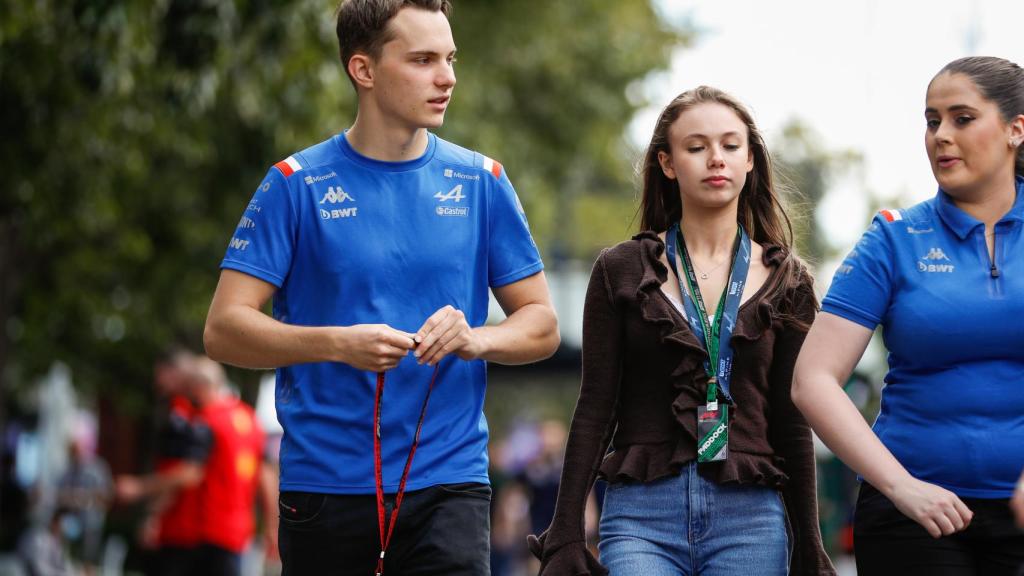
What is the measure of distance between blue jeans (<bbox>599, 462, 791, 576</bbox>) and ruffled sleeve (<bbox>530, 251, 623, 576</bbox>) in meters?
0.14

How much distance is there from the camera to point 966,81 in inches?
179

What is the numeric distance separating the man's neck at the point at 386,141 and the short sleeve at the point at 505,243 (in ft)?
0.89

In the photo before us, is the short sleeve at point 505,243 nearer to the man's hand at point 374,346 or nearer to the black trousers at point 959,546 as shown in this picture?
the man's hand at point 374,346

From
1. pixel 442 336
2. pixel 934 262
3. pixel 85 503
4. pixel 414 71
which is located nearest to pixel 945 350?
pixel 934 262

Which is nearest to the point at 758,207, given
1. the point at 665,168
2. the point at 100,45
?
the point at 665,168

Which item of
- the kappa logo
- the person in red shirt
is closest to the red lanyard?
the kappa logo

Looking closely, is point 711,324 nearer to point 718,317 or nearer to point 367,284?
point 718,317

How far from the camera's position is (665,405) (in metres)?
4.95

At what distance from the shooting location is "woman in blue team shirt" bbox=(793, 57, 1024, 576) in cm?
441

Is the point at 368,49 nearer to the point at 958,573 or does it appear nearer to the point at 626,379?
the point at 626,379

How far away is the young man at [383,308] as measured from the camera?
4.73m

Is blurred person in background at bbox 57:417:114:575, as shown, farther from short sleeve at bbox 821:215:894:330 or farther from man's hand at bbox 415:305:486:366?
short sleeve at bbox 821:215:894:330

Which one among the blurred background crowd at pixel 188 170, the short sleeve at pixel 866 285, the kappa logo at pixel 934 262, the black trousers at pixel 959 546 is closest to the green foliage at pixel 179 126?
the blurred background crowd at pixel 188 170

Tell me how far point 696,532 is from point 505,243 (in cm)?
100
